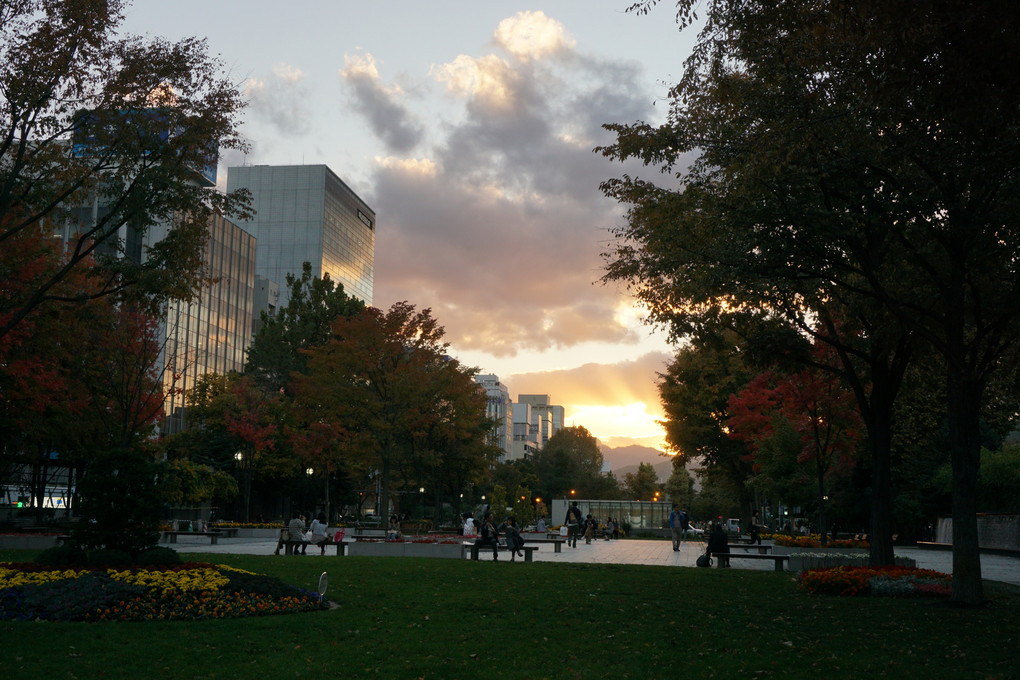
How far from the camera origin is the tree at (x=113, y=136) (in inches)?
669

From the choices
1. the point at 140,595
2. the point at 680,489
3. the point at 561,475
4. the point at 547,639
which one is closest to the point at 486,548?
the point at 140,595

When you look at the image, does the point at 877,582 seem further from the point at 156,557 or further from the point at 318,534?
the point at 318,534

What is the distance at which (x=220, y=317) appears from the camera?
94.9 m

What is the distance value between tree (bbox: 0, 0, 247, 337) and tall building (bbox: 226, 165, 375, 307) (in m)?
122

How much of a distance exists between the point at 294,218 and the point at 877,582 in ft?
451

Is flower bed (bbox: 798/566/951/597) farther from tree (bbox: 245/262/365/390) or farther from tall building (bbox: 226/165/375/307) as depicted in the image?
tall building (bbox: 226/165/375/307)

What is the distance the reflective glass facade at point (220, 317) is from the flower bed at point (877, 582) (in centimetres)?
7405

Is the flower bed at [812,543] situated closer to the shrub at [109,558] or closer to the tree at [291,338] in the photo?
the shrub at [109,558]

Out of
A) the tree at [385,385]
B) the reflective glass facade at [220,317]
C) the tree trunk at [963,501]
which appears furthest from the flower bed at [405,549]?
the reflective glass facade at [220,317]

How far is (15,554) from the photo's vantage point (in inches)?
899

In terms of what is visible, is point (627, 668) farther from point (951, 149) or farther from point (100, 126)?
point (100, 126)

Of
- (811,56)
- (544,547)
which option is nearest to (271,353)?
(544,547)

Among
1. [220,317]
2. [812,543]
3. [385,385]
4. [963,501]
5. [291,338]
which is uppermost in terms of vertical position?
[220,317]

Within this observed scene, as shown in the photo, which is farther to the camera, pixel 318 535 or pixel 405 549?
pixel 318 535
